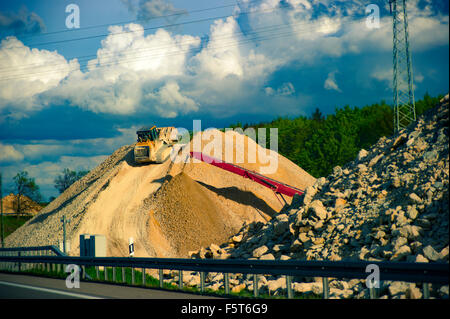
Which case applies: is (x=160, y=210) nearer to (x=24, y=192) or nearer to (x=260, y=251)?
(x=260, y=251)

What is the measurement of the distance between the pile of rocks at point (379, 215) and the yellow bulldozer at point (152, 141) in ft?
54.8

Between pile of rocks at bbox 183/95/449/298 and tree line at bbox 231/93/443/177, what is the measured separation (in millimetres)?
43457

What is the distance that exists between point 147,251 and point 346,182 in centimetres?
1474

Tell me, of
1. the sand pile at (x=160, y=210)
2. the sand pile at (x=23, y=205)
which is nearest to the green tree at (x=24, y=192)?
the sand pile at (x=23, y=205)

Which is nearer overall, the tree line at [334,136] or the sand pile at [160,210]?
the sand pile at [160,210]

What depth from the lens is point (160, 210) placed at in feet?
113

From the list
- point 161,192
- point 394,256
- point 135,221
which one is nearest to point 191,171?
point 161,192

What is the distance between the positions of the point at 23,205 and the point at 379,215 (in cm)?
10253

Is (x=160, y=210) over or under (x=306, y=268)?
over

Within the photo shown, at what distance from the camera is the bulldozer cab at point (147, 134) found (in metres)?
38.1

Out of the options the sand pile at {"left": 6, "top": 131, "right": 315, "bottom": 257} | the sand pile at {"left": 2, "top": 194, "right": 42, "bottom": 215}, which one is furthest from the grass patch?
the sand pile at {"left": 6, "top": 131, "right": 315, "bottom": 257}

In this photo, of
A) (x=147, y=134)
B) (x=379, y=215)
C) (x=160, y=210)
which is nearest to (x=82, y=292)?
(x=379, y=215)

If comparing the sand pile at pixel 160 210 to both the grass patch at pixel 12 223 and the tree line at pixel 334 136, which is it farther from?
the grass patch at pixel 12 223

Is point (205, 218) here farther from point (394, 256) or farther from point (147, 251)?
point (394, 256)
